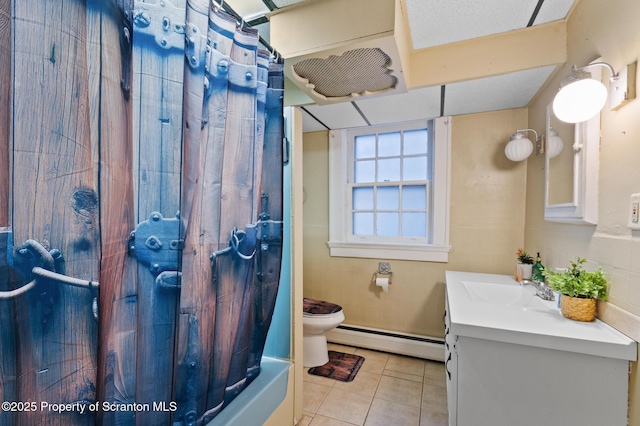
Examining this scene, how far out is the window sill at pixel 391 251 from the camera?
7.64ft

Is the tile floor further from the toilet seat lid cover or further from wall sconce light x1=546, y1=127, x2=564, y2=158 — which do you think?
wall sconce light x1=546, y1=127, x2=564, y2=158

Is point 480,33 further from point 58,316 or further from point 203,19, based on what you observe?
point 58,316

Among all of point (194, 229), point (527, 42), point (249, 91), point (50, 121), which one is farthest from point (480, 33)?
point (50, 121)

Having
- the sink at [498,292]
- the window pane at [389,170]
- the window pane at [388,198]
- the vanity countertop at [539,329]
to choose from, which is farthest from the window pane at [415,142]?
the vanity countertop at [539,329]

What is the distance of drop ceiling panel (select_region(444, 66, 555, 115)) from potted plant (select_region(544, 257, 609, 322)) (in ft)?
3.57

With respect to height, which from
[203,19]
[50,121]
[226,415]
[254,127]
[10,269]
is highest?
[203,19]

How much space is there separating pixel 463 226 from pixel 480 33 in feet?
4.52

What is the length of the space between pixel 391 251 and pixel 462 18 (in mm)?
1735

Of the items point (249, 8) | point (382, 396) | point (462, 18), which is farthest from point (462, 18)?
point (382, 396)

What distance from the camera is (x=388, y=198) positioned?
2.57m

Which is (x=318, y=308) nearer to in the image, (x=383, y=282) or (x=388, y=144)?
(x=383, y=282)

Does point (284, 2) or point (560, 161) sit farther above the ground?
point (284, 2)

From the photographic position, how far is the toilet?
7.04 ft

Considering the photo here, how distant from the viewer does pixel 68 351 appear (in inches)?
23.7
